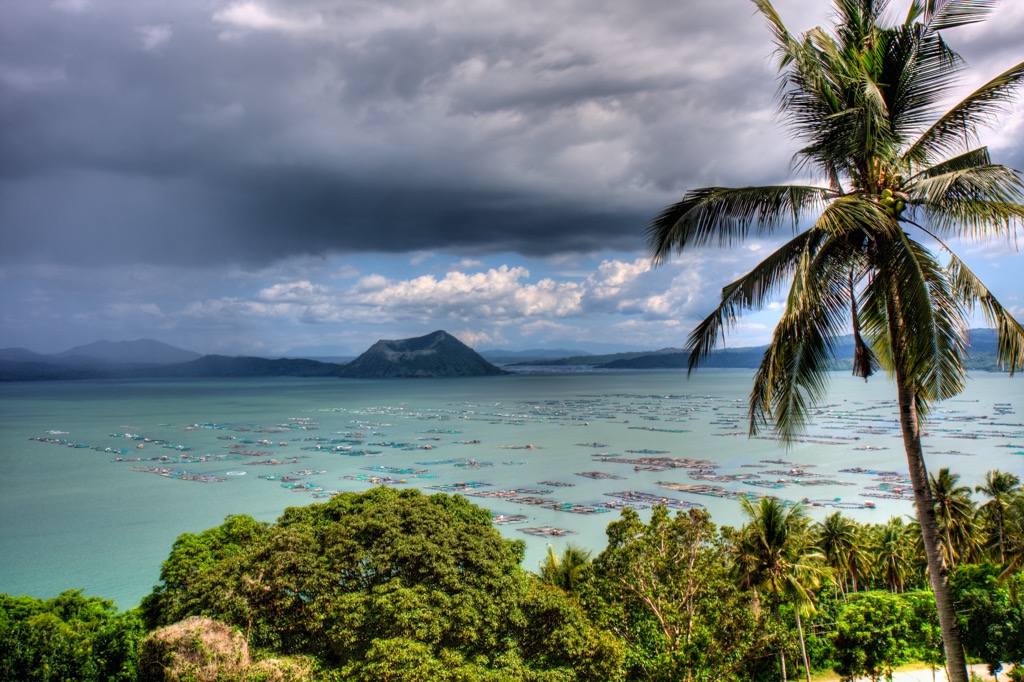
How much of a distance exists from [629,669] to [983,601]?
1056cm

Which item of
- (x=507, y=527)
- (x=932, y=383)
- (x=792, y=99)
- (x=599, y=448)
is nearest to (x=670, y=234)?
(x=792, y=99)

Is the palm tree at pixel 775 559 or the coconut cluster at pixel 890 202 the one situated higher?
the coconut cluster at pixel 890 202

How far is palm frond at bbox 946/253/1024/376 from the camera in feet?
18.1

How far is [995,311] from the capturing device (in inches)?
221

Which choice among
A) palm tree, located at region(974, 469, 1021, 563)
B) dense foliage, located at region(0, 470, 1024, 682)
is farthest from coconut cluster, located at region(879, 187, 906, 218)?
palm tree, located at region(974, 469, 1021, 563)

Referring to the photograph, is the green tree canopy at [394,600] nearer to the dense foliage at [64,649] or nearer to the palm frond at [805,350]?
the dense foliage at [64,649]

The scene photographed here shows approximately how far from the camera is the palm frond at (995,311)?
5.53 meters

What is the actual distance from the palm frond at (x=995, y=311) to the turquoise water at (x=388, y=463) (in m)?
26.5

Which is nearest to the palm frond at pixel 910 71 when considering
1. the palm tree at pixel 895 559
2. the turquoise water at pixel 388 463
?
the palm tree at pixel 895 559

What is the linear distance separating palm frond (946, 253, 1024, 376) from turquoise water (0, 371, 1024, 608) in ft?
87.1

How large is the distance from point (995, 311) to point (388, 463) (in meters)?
54.5

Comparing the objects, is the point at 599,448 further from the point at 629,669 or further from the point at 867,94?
the point at 867,94

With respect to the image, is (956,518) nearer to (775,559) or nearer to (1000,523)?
(1000,523)

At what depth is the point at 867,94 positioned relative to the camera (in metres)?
5.48
